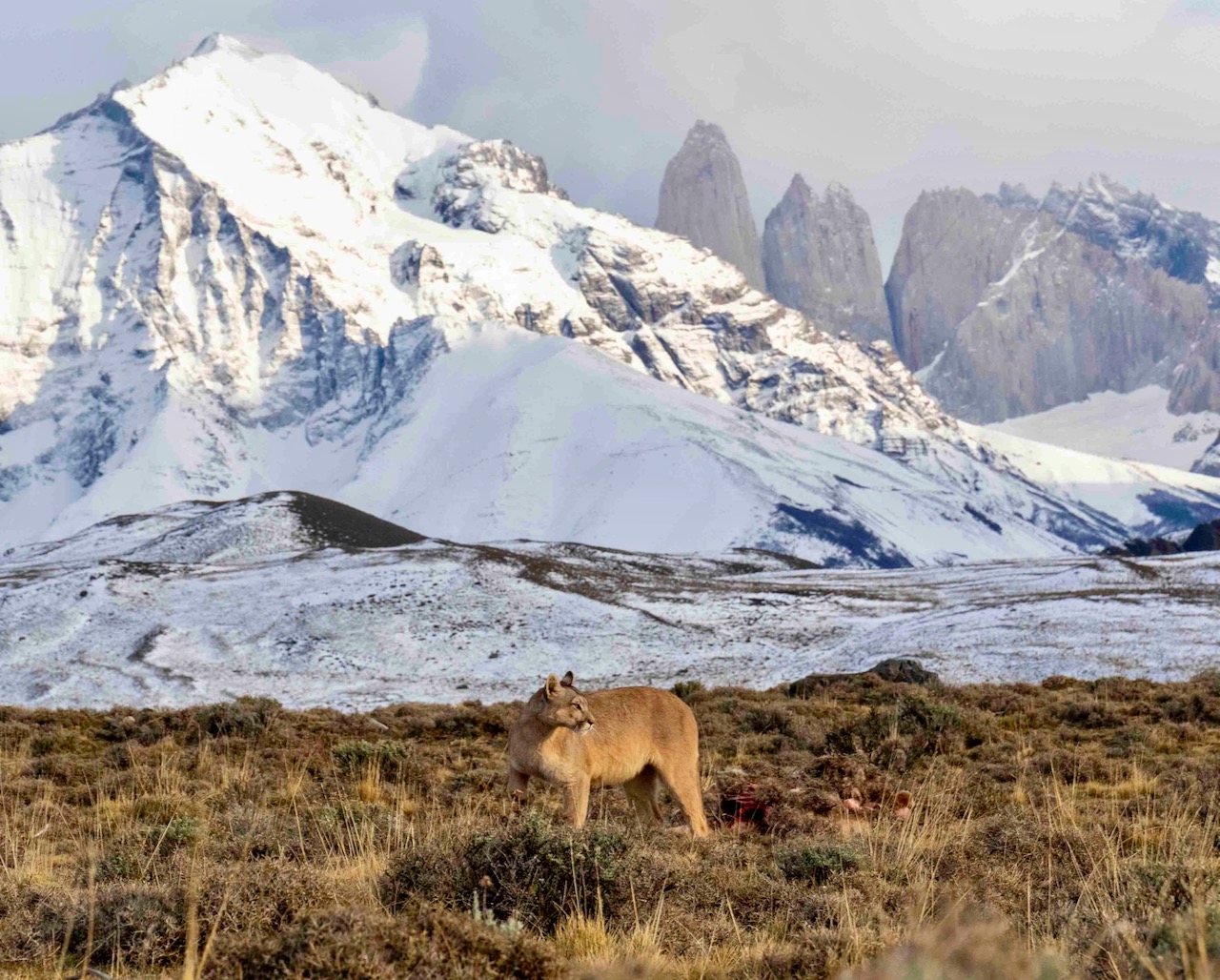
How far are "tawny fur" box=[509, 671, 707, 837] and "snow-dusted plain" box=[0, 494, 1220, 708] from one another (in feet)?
74.0

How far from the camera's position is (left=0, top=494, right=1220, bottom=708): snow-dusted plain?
115 feet

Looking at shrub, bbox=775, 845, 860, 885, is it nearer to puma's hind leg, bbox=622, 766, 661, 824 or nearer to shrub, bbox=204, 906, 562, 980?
puma's hind leg, bbox=622, 766, 661, 824

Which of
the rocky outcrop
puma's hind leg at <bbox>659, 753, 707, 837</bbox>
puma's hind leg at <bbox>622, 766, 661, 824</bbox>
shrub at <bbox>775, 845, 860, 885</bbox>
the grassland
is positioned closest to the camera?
the grassland

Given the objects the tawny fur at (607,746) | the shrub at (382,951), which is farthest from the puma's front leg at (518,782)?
the shrub at (382,951)

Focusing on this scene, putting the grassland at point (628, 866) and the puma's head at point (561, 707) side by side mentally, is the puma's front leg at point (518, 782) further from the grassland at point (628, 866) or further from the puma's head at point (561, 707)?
the puma's head at point (561, 707)

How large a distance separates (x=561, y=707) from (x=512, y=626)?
38.2 metres

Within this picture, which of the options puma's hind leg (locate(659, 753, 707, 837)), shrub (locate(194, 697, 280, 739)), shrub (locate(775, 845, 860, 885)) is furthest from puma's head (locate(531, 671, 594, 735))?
shrub (locate(194, 697, 280, 739))

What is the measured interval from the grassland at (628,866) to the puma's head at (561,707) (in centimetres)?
92

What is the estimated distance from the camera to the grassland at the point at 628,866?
16.1ft

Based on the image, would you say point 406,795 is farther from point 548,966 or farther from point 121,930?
point 548,966

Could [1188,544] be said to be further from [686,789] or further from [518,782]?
[518,782]

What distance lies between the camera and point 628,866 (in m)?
7.02

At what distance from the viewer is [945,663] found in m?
32.8

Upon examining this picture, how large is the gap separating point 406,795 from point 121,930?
6.26 m
